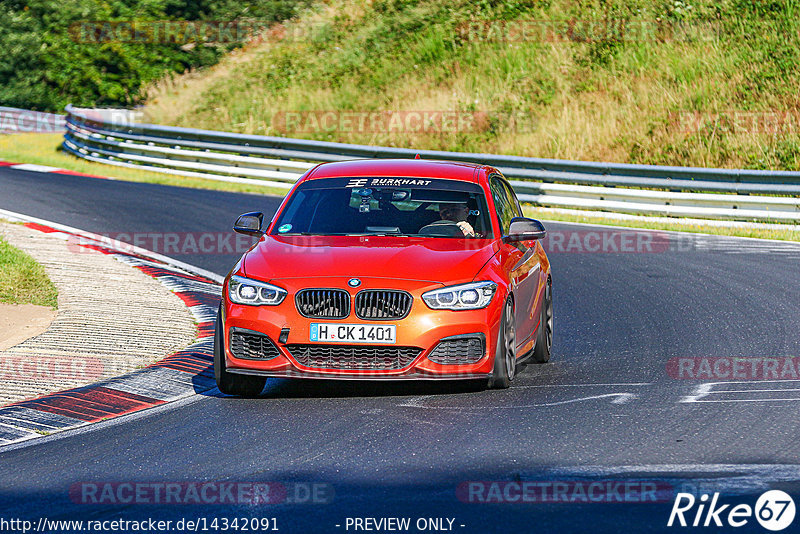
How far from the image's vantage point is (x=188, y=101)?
3806 cm

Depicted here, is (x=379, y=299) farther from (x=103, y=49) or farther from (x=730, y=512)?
(x=103, y=49)

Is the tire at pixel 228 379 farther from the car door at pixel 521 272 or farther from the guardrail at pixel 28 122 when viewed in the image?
the guardrail at pixel 28 122

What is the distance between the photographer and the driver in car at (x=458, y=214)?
950cm

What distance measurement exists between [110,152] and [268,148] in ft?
16.6

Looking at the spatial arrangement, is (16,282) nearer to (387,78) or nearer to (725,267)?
(725,267)

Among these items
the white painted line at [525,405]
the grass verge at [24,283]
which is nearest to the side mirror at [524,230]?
the white painted line at [525,405]

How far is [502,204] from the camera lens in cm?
1029

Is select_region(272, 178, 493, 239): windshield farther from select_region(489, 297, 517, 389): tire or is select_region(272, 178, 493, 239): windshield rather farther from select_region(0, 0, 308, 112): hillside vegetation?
select_region(0, 0, 308, 112): hillside vegetation

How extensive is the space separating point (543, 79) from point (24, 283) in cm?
2183

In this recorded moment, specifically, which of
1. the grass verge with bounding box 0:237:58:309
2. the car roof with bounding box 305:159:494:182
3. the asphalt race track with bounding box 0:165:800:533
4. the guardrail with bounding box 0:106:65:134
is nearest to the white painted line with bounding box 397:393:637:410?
the asphalt race track with bounding box 0:165:800:533

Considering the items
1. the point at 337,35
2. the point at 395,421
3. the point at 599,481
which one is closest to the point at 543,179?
the point at 395,421

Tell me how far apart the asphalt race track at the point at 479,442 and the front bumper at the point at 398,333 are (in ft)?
0.74

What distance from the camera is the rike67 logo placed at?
5.38m

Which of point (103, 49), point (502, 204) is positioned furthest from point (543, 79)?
point (103, 49)
